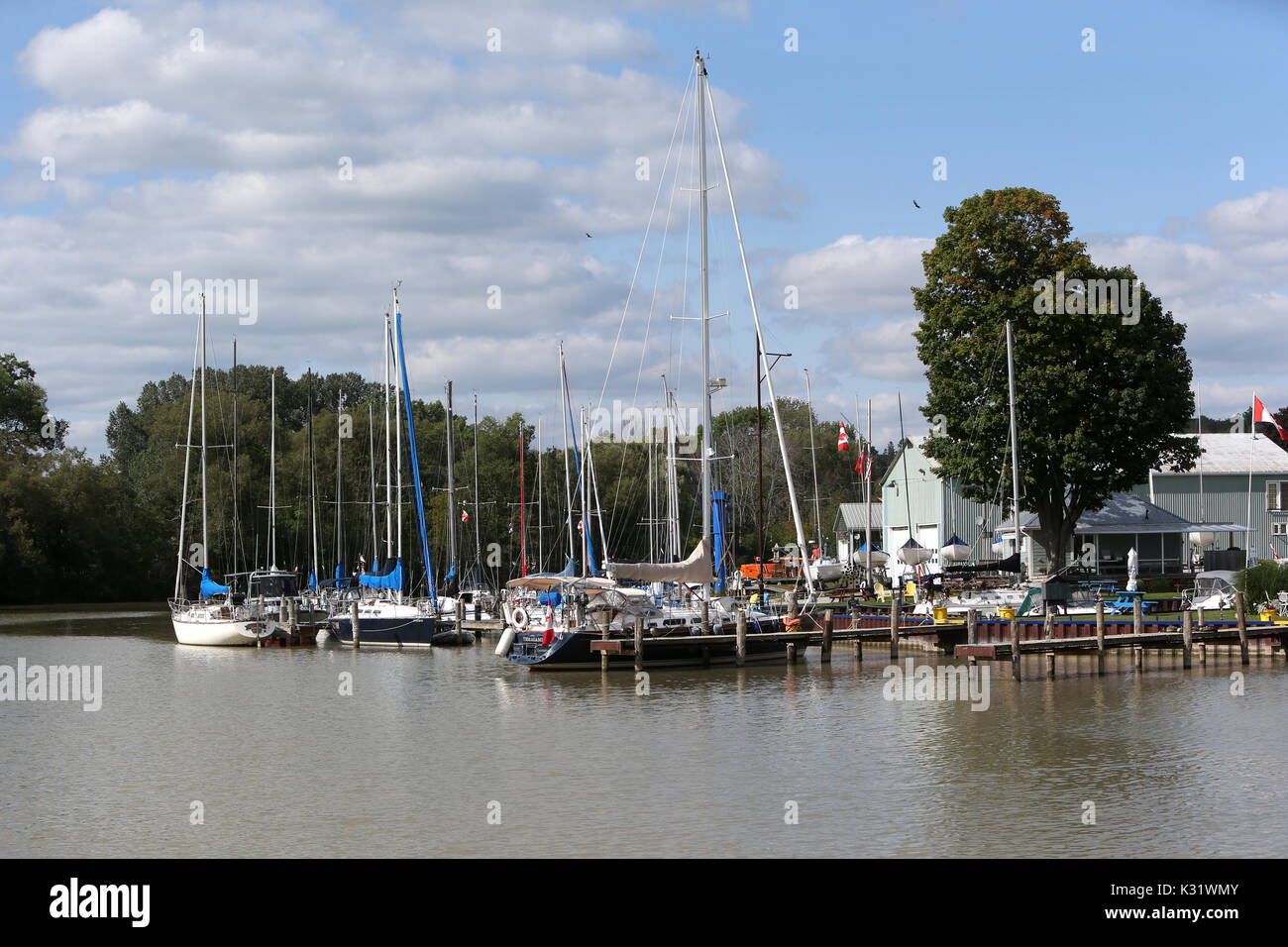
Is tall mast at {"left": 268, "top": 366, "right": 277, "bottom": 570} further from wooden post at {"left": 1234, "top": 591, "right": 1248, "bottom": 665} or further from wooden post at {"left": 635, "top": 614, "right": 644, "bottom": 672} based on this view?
wooden post at {"left": 1234, "top": 591, "right": 1248, "bottom": 665}

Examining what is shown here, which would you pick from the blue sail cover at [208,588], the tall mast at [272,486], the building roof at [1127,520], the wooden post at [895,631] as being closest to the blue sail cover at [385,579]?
the blue sail cover at [208,588]

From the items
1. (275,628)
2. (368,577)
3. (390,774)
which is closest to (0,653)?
(275,628)

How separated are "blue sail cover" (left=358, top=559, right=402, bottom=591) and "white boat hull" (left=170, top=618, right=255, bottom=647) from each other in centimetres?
512

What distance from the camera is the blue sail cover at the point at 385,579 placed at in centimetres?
5450

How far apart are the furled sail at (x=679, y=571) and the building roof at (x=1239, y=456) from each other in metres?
36.1

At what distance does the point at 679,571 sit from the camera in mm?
39469

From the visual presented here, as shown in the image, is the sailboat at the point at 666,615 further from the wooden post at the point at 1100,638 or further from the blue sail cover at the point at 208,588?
the blue sail cover at the point at 208,588

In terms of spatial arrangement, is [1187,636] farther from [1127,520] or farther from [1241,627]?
Result: [1127,520]

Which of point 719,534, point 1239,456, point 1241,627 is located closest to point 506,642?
point 719,534

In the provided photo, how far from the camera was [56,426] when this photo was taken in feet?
423
